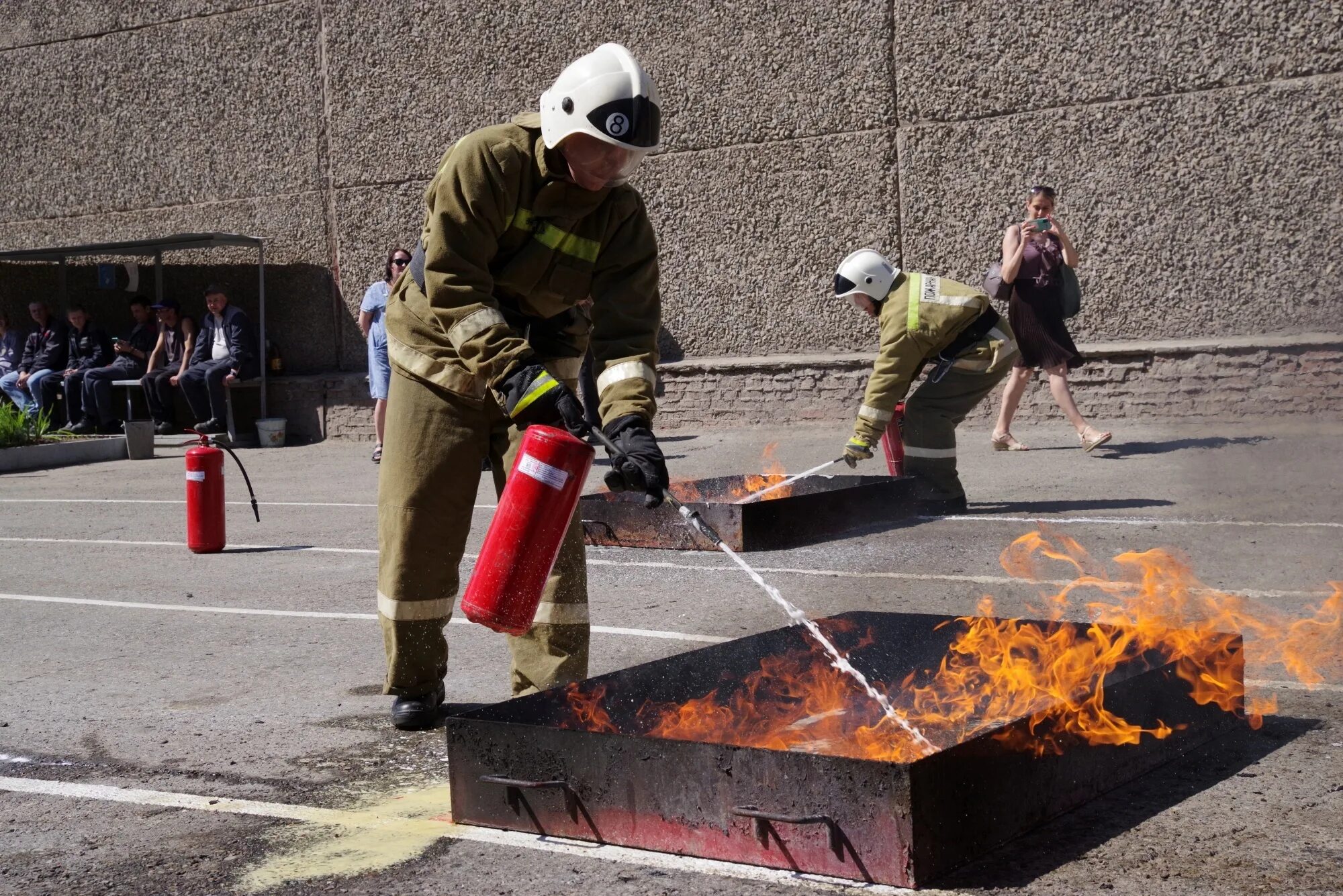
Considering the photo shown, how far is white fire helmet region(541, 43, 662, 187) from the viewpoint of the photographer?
402 cm

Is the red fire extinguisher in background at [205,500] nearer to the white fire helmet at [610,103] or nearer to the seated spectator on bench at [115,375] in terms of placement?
the white fire helmet at [610,103]

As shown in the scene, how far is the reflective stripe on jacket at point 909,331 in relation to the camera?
27.3ft

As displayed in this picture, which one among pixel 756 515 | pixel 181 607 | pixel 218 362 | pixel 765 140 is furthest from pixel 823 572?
pixel 218 362

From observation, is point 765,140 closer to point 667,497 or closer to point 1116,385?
point 1116,385

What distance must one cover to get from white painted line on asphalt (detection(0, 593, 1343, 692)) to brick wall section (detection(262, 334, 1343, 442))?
22.3ft

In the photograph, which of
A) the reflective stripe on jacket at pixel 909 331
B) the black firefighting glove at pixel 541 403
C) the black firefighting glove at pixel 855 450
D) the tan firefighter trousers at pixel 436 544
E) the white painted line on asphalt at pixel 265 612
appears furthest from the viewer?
the reflective stripe on jacket at pixel 909 331

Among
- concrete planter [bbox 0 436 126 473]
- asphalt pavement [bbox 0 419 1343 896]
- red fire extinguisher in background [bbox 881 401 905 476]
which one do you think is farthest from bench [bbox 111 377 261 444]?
red fire extinguisher in background [bbox 881 401 905 476]

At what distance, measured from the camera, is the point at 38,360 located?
57.0 feet

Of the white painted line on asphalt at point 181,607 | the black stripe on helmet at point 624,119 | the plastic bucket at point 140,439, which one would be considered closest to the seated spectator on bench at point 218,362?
the plastic bucket at point 140,439

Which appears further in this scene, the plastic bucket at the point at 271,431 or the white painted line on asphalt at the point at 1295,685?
the plastic bucket at the point at 271,431

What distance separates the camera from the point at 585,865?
3.31 m

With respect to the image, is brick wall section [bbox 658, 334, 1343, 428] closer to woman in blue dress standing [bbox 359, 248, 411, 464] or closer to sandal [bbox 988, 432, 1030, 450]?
sandal [bbox 988, 432, 1030, 450]

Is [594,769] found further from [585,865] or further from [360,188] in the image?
[360,188]

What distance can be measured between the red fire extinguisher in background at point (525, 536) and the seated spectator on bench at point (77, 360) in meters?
14.2
